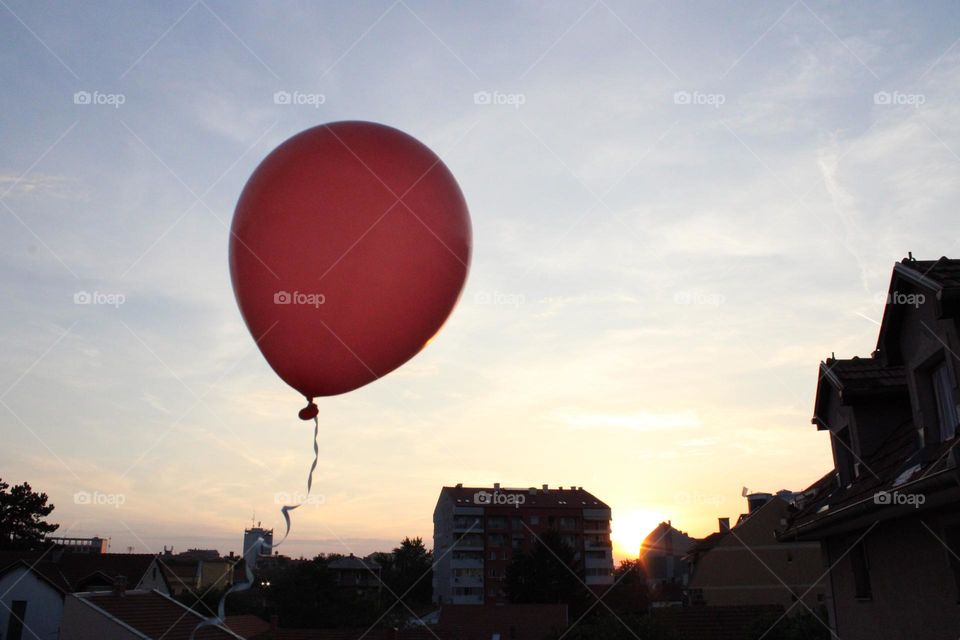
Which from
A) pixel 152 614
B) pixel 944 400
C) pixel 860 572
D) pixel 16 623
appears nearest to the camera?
pixel 944 400

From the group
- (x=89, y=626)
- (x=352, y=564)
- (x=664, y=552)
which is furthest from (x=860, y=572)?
(x=352, y=564)

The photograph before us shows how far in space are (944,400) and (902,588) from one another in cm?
226

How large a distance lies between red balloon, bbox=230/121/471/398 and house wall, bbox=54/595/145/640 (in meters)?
15.2

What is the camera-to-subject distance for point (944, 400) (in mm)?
6465

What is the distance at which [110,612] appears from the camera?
16266 mm

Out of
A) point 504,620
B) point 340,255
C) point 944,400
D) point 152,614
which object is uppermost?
point 340,255

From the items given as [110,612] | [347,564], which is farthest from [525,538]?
[110,612]

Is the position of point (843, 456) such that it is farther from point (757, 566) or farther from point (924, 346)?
point (757, 566)

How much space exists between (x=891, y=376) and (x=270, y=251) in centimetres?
837

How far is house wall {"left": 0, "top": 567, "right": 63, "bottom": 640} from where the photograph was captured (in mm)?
27266

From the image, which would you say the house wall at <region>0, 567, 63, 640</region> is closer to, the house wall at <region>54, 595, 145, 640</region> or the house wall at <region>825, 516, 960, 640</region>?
the house wall at <region>54, 595, 145, 640</region>

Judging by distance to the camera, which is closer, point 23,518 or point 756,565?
point 756,565

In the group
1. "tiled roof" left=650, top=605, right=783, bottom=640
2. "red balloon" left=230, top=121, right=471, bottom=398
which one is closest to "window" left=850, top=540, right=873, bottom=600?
"red balloon" left=230, top=121, right=471, bottom=398

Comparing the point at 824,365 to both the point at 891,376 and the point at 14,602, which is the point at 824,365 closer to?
A: the point at 891,376
